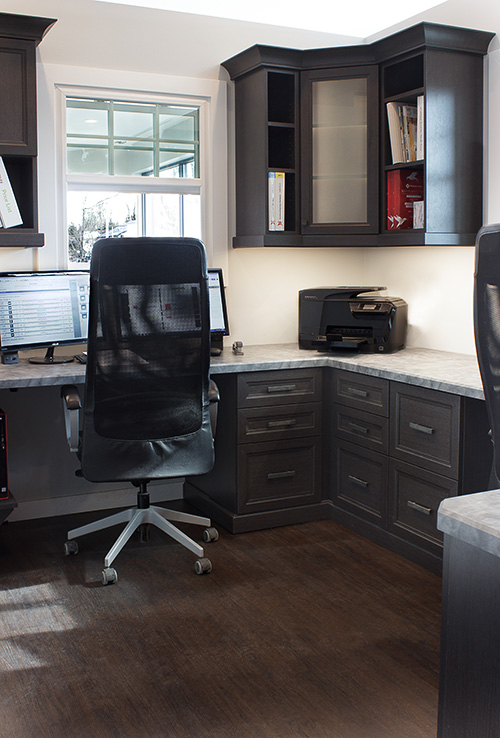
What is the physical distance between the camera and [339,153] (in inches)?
150

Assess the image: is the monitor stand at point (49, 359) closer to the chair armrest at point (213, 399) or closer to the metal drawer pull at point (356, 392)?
the chair armrest at point (213, 399)

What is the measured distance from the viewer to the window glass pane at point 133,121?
3814 mm

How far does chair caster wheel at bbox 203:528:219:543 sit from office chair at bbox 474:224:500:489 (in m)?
1.99

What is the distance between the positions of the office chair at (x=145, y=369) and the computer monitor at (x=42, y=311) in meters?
0.49

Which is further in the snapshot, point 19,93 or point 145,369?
point 19,93

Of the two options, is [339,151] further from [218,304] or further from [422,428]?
[422,428]

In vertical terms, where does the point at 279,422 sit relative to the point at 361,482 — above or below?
above

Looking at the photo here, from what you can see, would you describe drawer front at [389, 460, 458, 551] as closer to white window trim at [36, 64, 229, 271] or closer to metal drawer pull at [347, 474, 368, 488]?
metal drawer pull at [347, 474, 368, 488]

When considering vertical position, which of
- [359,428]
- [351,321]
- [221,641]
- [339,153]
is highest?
[339,153]

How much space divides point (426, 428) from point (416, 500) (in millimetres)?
320

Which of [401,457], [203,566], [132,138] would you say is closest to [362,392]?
[401,457]

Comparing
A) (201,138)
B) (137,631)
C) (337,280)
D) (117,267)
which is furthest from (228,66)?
(137,631)

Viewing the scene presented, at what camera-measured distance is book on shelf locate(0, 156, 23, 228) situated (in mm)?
3365

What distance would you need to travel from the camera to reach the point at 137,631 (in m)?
2.59
